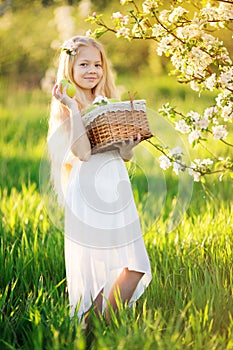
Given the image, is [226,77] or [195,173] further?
[195,173]

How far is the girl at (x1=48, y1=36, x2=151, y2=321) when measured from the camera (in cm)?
293

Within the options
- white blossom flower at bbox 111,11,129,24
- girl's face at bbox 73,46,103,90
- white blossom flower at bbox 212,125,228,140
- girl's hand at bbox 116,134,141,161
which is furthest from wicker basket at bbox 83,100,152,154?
white blossom flower at bbox 111,11,129,24

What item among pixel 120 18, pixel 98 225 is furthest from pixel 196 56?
pixel 98 225

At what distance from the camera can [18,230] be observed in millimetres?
4219

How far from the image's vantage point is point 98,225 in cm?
295

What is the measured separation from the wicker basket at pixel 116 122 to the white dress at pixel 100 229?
0.45 feet

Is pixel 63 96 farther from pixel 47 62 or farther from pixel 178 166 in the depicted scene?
pixel 47 62

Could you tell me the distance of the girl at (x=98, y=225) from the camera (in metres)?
2.93

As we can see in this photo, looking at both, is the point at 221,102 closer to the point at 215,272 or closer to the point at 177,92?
the point at 215,272

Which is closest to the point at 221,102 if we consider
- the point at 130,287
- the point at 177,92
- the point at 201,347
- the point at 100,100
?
the point at 100,100

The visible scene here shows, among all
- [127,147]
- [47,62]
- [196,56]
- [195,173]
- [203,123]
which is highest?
[47,62]

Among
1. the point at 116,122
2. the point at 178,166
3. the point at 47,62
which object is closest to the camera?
the point at 116,122

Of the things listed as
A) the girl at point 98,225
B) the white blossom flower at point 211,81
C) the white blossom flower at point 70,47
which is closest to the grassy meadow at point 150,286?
the girl at point 98,225

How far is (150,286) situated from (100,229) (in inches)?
19.0
